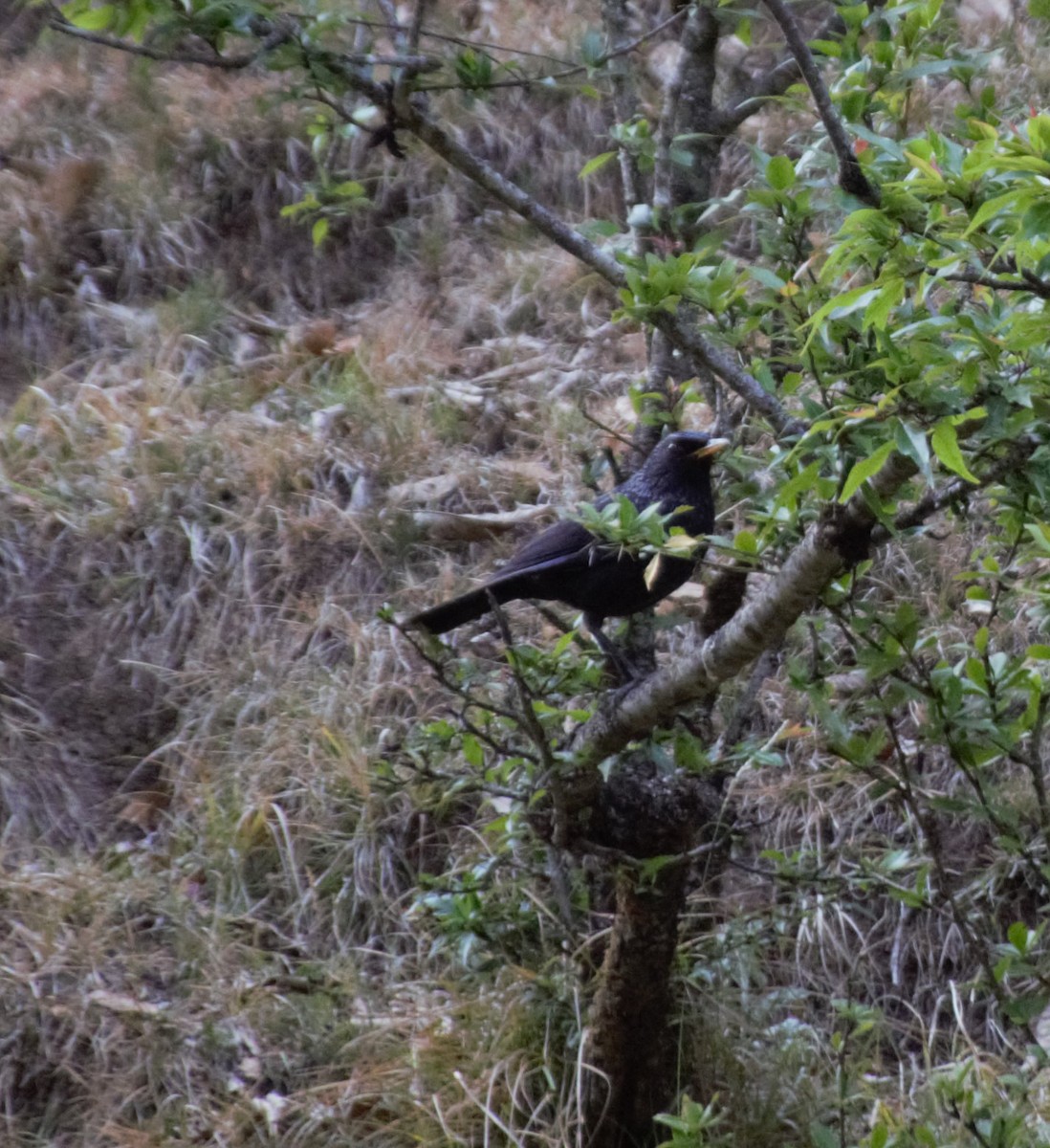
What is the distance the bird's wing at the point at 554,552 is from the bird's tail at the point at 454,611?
8 cm

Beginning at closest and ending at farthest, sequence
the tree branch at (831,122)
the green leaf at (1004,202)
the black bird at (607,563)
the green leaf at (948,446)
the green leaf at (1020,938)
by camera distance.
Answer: the green leaf at (1004,202)
the green leaf at (948,446)
the tree branch at (831,122)
the green leaf at (1020,938)
the black bird at (607,563)

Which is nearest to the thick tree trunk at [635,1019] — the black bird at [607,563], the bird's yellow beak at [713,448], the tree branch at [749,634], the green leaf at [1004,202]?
the tree branch at [749,634]

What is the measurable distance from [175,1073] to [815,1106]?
5.37 ft

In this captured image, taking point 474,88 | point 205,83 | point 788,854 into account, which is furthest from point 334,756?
point 205,83

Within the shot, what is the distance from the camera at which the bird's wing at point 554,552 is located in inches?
112

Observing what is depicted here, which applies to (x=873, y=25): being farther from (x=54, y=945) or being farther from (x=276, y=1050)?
(x=54, y=945)

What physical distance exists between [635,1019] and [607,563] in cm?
98

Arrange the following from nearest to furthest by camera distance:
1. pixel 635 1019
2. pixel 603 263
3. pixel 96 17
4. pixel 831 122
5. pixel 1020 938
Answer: pixel 831 122, pixel 96 17, pixel 1020 938, pixel 603 263, pixel 635 1019

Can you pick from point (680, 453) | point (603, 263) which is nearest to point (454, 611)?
point (680, 453)

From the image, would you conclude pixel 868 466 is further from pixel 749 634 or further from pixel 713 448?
pixel 713 448

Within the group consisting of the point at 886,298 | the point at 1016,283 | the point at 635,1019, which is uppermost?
the point at 1016,283

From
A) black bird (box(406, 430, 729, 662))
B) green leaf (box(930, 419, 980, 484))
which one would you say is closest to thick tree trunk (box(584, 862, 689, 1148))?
black bird (box(406, 430, 729, 662))

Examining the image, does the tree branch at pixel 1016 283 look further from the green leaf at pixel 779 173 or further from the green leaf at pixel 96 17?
the green leaf at pixel 96 17

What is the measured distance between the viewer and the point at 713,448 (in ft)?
8.99
